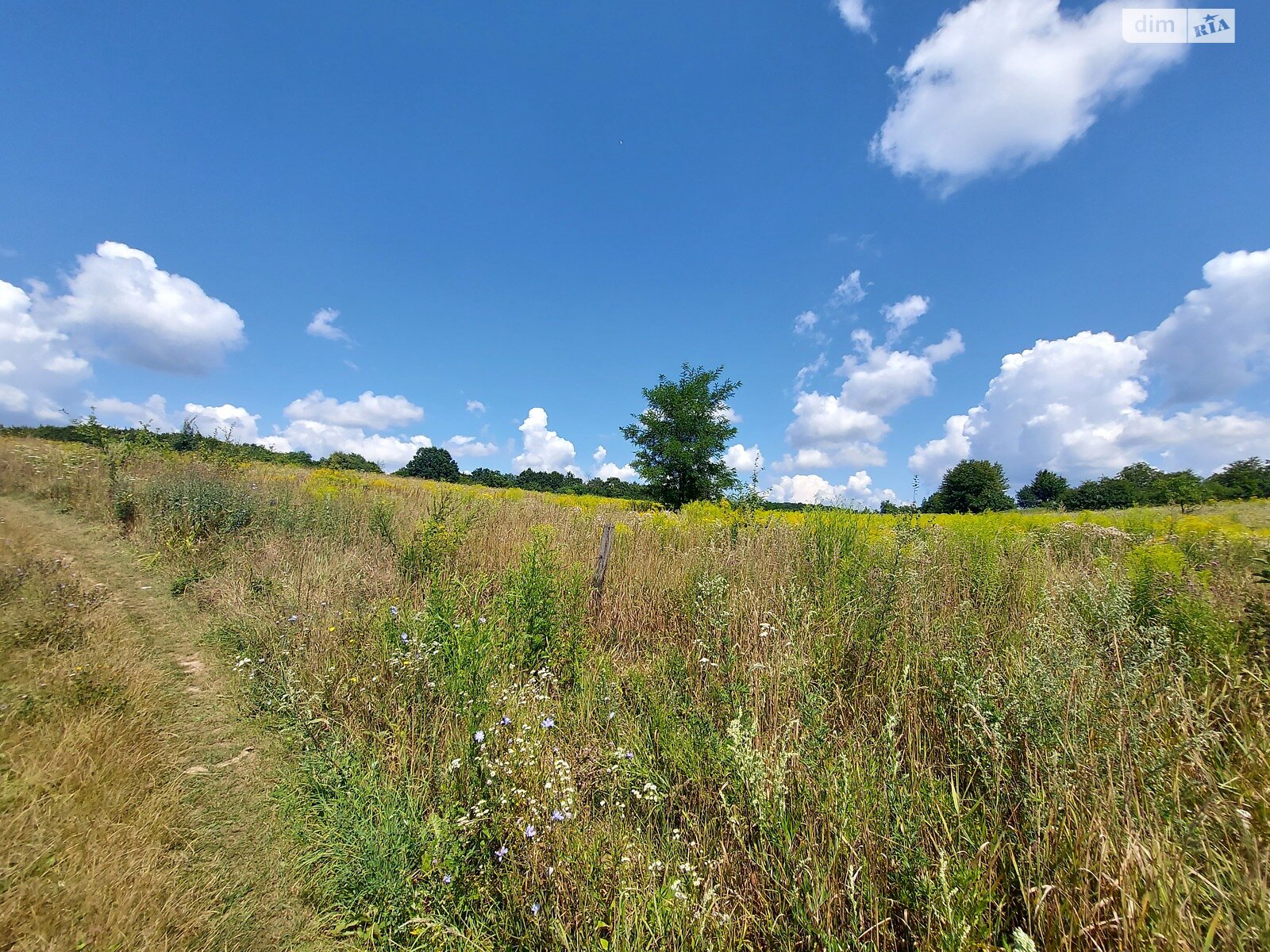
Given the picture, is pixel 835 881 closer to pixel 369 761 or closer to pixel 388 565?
pixel 369 761

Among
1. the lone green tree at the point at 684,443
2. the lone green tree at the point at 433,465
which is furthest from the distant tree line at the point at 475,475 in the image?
the lone green tree at the point at 684,443

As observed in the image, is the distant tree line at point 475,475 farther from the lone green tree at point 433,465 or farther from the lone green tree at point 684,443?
the lone green tree at point 684,443

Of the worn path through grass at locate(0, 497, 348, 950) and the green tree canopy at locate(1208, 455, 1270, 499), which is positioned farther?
the green tree canopy at locate(1208, 455, 1270, 499)

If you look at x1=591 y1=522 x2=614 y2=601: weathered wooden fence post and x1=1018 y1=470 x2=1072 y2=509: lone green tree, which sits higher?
x1=1018 y1=470 x2=1072 y2=509: lone green tree

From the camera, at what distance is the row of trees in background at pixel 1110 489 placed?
11023 mm

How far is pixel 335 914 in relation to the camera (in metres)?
2.34

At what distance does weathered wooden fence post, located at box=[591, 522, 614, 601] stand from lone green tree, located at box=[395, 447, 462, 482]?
57168 millimetres

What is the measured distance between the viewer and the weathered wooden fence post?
5.55 meters

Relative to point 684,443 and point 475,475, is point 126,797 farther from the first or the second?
point 475,475

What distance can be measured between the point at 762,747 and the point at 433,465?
65606 millimetres

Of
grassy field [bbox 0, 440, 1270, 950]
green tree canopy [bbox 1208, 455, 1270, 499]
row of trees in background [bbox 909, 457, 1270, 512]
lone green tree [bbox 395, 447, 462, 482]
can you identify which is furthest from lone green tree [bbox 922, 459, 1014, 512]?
lone green tree [bbox 395, 447, 462, 482]

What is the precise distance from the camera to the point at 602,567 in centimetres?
575

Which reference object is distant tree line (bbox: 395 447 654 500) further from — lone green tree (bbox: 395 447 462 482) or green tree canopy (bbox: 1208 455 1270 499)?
green tree canopy (bbox: 1208 455 1270 499)

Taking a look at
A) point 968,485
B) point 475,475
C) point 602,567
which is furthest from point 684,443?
point 475,475
